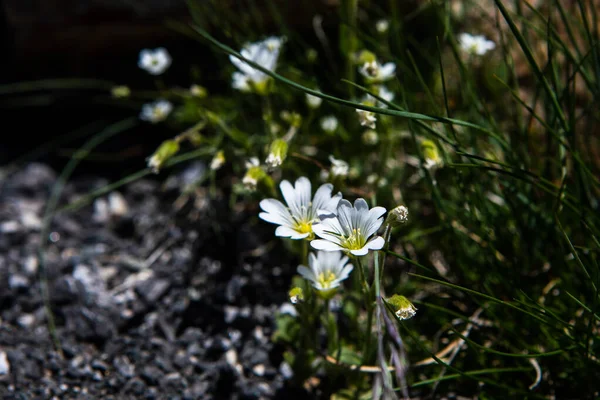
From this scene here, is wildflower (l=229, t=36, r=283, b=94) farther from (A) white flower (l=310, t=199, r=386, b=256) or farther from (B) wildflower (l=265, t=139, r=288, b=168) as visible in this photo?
(A) white flower (l=310, t=199, r=386, b=256)

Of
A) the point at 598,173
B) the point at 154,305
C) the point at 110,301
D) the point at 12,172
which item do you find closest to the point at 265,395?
the point at 154,305

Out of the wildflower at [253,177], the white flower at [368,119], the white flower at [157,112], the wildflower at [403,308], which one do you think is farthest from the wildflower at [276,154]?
the white flower at [157,112]

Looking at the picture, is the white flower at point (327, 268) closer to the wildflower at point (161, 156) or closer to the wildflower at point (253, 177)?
the wildflower at point (253, 177)

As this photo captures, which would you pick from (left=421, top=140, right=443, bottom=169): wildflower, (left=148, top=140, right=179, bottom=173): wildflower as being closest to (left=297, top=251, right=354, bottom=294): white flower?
(left=421, top=140, right=443, bottom=169): wildflower

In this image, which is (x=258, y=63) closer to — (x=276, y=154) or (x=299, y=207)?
(x=276, y=154)

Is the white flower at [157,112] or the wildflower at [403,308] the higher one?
the white flower at [157,112]

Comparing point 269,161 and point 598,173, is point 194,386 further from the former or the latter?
point 598,173
